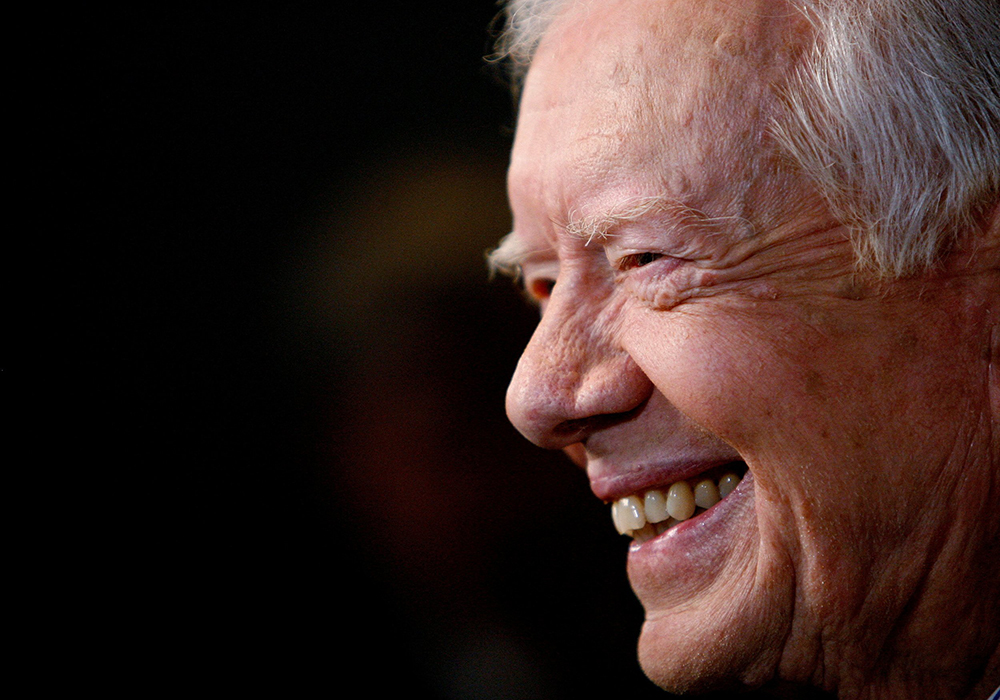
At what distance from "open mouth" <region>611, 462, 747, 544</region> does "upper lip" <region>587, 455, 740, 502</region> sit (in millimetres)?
12

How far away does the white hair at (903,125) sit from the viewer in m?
0.73

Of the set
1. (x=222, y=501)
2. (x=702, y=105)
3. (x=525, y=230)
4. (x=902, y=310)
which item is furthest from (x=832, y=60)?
(x=222, y=501)

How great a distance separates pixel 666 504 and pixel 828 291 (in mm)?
360

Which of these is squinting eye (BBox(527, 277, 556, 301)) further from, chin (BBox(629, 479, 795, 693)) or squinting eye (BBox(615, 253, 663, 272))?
chin (BBox(629, 479, 795, 693))

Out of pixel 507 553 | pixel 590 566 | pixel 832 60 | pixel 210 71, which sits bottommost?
pixel 590 566

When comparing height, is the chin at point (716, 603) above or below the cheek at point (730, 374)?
below

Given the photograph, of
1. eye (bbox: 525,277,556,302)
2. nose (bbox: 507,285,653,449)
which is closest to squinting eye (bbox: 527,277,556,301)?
eye (bbox: 525,277,556,302)

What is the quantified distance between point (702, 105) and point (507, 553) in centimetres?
114

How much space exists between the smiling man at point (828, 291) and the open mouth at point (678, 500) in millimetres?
100

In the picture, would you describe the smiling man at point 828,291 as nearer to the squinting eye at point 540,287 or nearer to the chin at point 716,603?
the chin at point 716,603

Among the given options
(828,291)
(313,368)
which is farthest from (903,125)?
(313,368)

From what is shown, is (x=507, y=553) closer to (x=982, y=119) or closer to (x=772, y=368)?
(x=772, y=368)

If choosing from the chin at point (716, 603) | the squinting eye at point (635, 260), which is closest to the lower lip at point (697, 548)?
the chin at point (716, 603)

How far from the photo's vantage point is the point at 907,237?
733mm
